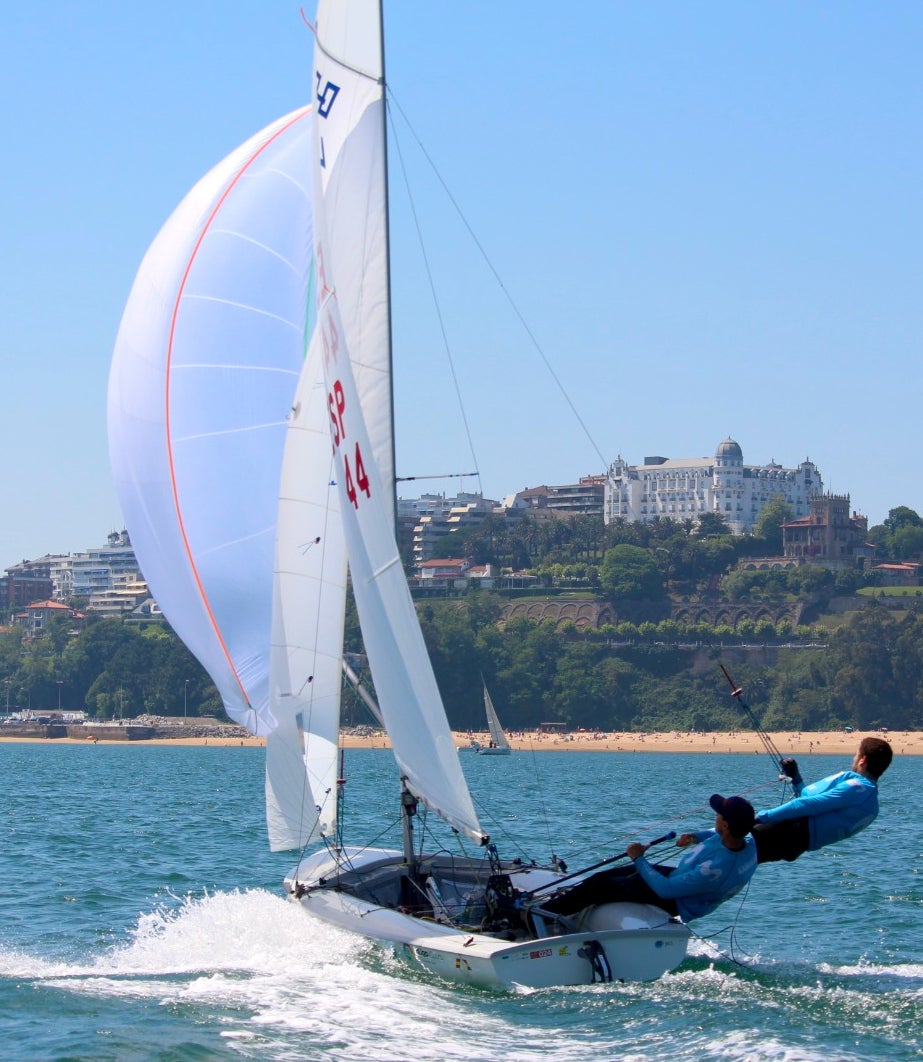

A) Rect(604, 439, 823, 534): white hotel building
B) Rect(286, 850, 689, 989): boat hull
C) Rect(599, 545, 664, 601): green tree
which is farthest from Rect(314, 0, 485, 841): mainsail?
Rect(604, 439, 823, 534): white hotel building

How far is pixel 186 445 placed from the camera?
45.1ft

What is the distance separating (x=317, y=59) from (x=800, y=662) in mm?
92775

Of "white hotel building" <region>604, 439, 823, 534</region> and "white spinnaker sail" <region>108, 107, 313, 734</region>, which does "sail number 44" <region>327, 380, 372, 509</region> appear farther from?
"white hotel building" <region>604, 439, 823, 534</region>

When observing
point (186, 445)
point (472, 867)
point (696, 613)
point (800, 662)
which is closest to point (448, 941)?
point (472, 867)

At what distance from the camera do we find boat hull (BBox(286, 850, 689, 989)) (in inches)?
445

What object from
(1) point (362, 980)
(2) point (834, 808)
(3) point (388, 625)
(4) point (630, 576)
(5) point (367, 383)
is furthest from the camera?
(4) point (630, 576)

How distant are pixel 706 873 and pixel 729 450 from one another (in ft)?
511

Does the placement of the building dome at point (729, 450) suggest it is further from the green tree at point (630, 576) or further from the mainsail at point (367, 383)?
the mainsail at point (367, 383)

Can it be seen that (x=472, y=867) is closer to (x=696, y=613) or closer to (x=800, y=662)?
(x=800, y=662)

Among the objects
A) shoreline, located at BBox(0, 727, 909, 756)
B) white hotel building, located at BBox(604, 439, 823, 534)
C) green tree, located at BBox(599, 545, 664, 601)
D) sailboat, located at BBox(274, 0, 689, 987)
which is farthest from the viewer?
white hotel building, located at BBox(604, 439, 823, 534)

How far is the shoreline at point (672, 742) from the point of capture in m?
90.7

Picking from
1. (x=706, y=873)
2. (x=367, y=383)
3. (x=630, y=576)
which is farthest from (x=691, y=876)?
(x=630, y=576)

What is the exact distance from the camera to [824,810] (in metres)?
11.3

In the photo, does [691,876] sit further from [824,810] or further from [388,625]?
[388,625]
